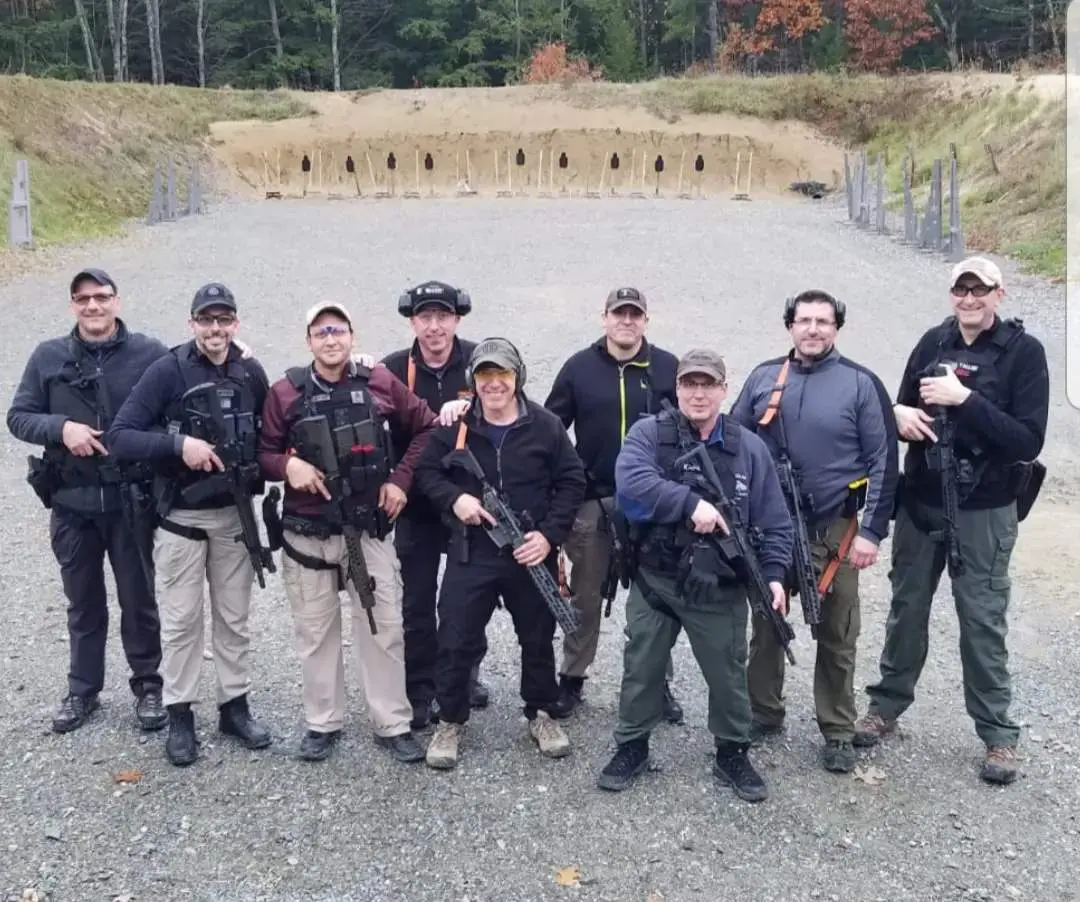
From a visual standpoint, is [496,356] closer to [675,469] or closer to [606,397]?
[606,397]

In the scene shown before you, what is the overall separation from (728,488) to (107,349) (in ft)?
9.51

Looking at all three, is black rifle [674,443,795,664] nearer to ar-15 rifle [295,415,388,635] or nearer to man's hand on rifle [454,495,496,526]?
man's hand on rifle [454,495,496,526]

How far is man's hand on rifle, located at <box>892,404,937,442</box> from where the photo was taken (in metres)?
4.64

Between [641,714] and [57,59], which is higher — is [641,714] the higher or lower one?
the lower one

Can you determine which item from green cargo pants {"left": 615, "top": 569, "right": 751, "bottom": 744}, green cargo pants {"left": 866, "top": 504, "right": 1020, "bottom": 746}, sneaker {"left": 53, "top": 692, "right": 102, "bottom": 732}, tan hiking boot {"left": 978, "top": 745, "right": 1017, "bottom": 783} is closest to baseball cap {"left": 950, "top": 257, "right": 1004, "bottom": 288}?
green cargo pants {"left": 866, "top": 504, "right": 1020, "bottom": 746}

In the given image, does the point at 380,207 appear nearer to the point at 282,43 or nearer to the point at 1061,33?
the point at 282,43

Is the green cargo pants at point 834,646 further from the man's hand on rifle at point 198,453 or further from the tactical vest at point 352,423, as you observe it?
the man's hand on rifle at point 198,453

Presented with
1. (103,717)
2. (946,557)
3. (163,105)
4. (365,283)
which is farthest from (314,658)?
(163,105)

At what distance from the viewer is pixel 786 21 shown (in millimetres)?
52406

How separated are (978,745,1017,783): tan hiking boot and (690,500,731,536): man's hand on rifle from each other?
1657mm

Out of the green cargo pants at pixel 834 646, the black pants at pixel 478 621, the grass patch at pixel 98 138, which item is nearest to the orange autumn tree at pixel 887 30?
the grass patch at pixel 98 138

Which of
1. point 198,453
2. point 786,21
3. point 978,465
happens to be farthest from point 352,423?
point 786,21

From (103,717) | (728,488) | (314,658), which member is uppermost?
(728,488)

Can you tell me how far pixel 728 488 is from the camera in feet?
14.4
